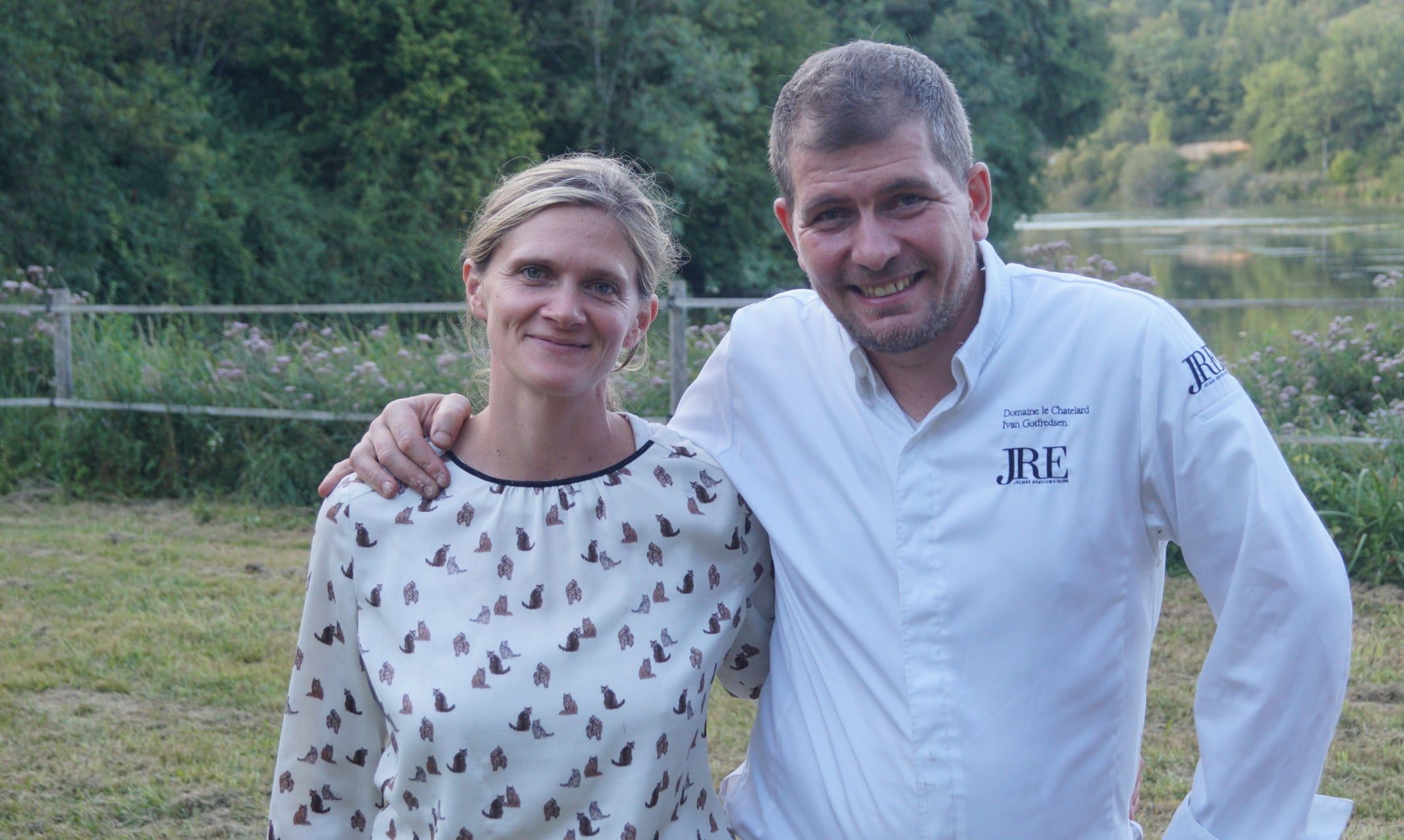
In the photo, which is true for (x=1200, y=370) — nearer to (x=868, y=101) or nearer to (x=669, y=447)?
(x=868, y=101)

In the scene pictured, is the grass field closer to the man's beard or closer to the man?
the man

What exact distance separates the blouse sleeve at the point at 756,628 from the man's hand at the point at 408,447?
537 mm

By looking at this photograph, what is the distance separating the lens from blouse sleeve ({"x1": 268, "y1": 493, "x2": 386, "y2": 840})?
2.18 meters

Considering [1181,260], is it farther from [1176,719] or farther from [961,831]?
[961,831]

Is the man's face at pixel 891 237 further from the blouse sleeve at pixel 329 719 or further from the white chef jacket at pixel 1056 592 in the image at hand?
the blouse sleeve at pixel 329 719

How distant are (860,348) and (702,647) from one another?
1.80 ft

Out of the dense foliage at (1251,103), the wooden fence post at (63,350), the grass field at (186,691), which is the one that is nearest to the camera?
the grass field at (186,691)

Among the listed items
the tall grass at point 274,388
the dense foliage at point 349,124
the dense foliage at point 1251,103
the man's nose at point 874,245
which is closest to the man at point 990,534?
the man's nose at point 874,245

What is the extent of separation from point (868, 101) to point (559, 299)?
1.90ft

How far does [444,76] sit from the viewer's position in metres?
23.4

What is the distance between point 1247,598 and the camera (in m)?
1.85

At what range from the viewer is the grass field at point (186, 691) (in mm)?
4277

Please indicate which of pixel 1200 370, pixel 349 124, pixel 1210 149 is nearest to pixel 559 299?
pixel 1200 370

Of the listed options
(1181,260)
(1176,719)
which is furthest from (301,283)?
(1181,260)
